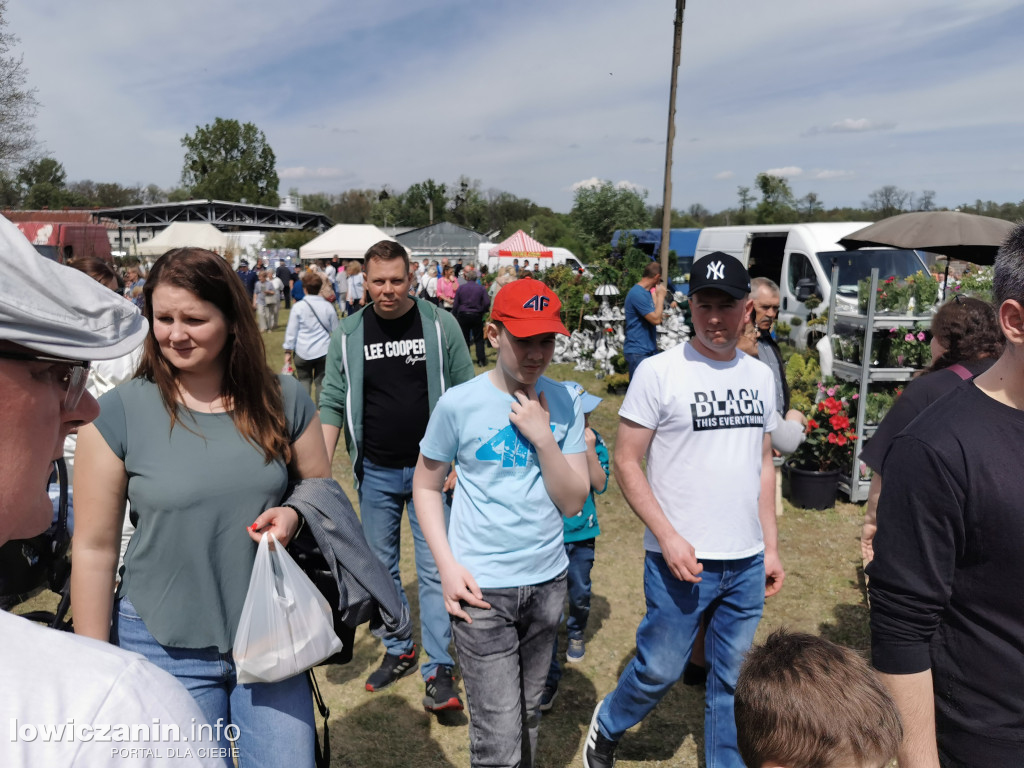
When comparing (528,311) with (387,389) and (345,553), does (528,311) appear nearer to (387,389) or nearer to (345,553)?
(345,553)

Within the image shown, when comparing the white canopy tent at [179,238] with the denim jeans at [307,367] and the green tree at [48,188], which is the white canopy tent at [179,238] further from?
the green tree at [48,188]

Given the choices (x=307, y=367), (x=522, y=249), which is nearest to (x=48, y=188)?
(x=522, y=249)

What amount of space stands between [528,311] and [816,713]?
4.73 feet

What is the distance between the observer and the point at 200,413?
210 cm

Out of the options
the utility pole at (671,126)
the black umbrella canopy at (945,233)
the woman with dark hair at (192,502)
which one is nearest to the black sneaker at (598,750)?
the woman with dark hair at (192,502)

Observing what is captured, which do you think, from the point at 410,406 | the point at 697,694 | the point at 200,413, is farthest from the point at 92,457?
the point at 697,694

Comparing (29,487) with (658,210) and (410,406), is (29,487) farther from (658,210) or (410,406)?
(658,210)

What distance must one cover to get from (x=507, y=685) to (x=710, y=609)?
0.94m

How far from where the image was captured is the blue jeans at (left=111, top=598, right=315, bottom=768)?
2014mm

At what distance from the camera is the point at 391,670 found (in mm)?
3826

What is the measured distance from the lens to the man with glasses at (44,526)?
667 mm

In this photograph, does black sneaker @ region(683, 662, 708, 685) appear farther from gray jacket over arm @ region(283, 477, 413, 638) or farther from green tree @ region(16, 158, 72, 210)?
green tree @ region(16, 158, 72, 210)

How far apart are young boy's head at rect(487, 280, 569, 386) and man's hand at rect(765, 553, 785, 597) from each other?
51.5 inches

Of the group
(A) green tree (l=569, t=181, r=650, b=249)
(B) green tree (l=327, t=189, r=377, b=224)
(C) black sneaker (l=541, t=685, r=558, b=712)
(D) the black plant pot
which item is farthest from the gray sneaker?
(B) green tree (l=327, t=189, r=377, b=224)
